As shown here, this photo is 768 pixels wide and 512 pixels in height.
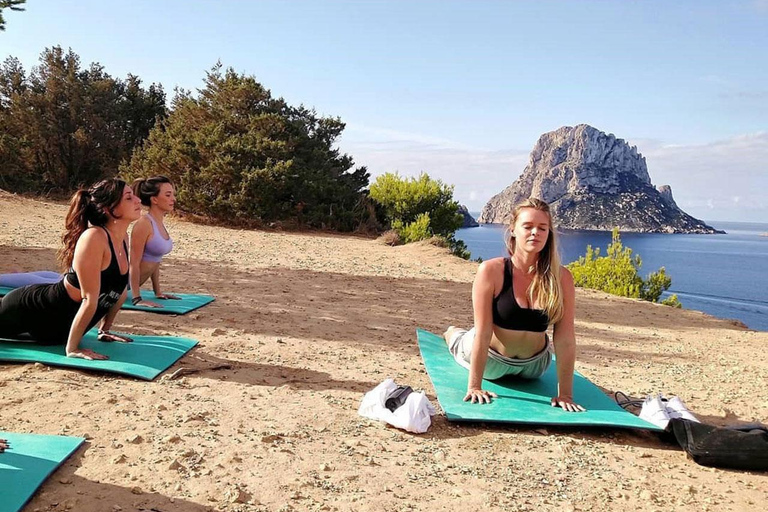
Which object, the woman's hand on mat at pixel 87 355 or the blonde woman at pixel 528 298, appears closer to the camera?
the blonde woman at pixel 528 298

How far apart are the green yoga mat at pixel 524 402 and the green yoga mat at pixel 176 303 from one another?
107 inches

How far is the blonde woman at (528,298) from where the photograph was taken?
3.72 meters

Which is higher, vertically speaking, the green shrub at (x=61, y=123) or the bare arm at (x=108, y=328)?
the green shrub at (x=61, y=123)

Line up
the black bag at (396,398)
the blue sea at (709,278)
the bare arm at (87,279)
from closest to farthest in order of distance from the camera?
1. the black bag at (396,398)
2. the bare arm at (87,279)
3. the blue sea at (709,278)

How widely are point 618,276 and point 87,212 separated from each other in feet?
35.6

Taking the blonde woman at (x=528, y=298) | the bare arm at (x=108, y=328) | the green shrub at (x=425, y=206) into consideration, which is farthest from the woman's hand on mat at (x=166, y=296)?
the green shrub at (x=425, y=206)

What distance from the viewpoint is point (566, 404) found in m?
3.73

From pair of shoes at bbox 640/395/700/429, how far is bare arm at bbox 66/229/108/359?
367 cm

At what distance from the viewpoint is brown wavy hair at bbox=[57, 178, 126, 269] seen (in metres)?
4.08

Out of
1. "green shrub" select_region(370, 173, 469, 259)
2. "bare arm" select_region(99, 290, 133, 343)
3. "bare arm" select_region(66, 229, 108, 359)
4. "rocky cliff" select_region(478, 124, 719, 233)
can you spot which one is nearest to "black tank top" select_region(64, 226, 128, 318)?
"bare arm" select_region(66, 229, 108, 359)

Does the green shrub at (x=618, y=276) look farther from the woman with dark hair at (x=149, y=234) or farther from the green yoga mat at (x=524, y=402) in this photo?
the woman with dark hair at (x=149, y=234)

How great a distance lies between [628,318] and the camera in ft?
27.9

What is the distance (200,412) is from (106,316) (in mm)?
1714

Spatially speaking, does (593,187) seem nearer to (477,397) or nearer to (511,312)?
(511,312)
